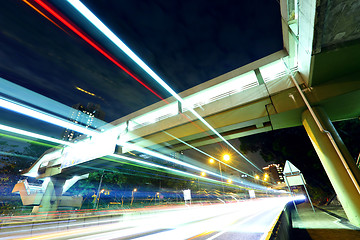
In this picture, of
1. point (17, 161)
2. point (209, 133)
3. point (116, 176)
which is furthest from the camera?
point (17, 161)

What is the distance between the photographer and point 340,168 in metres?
4.58

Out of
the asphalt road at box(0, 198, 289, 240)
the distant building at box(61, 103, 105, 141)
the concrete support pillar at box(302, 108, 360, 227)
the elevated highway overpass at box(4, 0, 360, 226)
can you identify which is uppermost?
the distant building at box(61, 103, 105, 141)

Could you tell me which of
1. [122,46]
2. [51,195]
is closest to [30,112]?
[122,46]

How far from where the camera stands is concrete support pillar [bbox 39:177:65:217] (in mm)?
19438

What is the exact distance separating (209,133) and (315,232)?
19.2 ft

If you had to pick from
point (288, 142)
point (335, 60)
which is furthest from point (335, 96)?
point (288, 142)

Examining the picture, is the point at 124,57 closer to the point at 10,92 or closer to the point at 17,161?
the point at 10,92

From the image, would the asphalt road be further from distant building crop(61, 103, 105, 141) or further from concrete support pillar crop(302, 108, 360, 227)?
distant building crop(61, 103, 105, 141)

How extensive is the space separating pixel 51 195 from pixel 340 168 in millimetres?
29356

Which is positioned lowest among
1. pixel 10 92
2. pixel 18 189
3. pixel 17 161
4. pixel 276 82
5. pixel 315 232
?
pixel 315 232

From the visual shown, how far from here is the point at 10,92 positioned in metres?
7.86

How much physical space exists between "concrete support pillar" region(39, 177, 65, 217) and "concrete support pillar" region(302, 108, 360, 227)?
26.6 m

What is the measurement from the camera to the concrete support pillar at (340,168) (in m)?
4.24

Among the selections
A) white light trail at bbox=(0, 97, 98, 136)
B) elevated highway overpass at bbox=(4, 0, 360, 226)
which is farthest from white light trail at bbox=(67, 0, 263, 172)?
white light trail at bbox=(0, 97, 98, 136)
